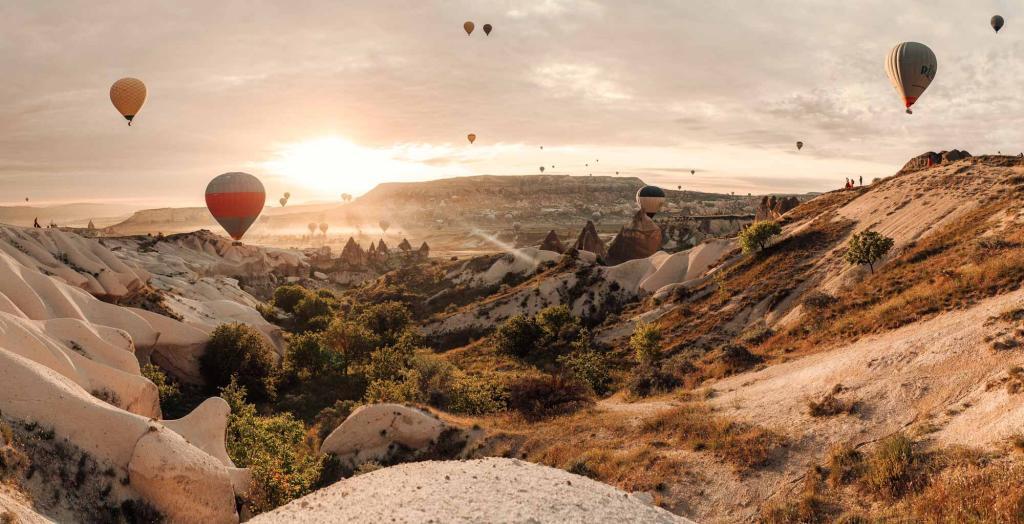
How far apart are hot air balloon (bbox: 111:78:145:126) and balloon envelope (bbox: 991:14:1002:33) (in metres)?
94.6

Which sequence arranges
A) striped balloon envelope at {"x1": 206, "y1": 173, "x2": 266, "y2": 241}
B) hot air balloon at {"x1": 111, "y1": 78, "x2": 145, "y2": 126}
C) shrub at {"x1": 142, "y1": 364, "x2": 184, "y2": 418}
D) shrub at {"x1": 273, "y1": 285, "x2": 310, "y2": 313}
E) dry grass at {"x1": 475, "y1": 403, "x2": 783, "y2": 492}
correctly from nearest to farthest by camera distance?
dry grass at {"x1": 475, "y1": 403, "x2": 783, "y2": 492} → shrub at {"x1": 142, "y1": 364, "x2": 184, "y2": 418} → hot air balloon at {"x1": 111, "y1": 78, "x2": 145, "y2": 126} → striped balloon envelope at {"x1": 206, "y1": 173, "x2": 266, "y2": 241} → shrub at {"x1": 273, "y1": 285, "x2": 310, "y2": 313}

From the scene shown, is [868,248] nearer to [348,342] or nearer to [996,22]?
[348,342]

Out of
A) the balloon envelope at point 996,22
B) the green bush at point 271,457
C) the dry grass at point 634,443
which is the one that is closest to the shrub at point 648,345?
the dry grass at point 634,443

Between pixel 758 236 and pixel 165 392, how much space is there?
4988cm

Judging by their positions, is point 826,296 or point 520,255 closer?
point 826,296

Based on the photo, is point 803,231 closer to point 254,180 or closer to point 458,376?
point 458,376

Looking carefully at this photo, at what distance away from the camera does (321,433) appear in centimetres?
2739

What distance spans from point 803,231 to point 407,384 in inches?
1677

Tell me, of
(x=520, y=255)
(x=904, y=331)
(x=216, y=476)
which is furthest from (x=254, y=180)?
(x=904, y=331)

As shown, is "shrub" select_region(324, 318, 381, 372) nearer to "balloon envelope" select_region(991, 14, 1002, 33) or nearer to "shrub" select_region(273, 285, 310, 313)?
"shrub" select_region(273, 285, 310, 313)

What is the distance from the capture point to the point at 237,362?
38.1m

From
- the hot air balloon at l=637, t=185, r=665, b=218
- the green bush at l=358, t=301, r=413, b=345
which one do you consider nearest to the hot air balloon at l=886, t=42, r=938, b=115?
the hot air balloon at l=637, t=185, r=665, b=218

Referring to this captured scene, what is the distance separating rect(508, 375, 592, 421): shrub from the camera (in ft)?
89.4

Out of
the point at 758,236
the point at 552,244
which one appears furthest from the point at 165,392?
the point at 552,244
